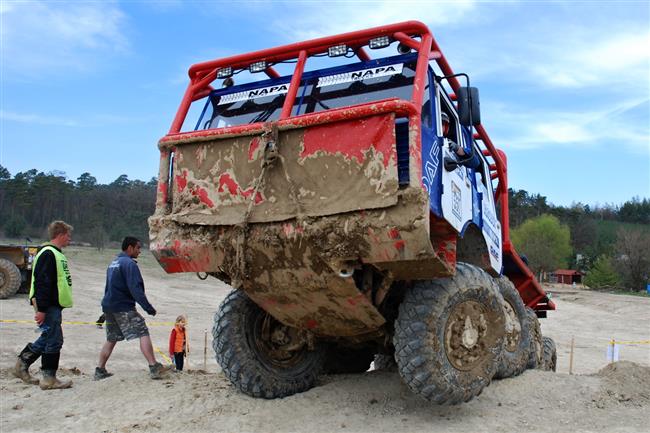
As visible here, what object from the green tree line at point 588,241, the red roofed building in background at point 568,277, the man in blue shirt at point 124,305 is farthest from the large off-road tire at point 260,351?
the red roofed building in background at point 568,277

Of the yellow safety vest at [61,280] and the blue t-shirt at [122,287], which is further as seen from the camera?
the blue t-shirt at [122,287]

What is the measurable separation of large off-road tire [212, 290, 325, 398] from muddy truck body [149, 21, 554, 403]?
0.06 ft

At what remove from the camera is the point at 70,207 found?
211 feet

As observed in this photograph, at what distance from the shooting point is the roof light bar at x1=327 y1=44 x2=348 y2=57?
17.5ft

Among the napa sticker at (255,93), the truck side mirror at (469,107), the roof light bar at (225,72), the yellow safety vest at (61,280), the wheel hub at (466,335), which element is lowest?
the wheel hub at (466,335)

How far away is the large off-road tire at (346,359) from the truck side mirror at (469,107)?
2944mm

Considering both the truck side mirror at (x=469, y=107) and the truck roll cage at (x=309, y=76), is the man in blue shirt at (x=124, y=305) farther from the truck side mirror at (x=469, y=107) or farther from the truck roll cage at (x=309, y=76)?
the truck side mirror at (x=469, y=107)

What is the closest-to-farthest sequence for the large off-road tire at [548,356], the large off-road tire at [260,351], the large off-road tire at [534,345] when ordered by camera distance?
1. the large off-road tire at [260,351]
2. the large off-road tire at [534,345]
3. the large off-road tire at [548,356]

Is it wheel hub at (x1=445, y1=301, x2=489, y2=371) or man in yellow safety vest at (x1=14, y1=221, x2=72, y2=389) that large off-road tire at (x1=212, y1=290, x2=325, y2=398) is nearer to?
wheel hub at (x1=445, y1=301, x2=489, y2=371)

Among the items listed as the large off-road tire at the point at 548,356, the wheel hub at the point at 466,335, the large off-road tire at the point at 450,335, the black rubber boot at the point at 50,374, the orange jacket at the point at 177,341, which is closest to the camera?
the large off-road tire at the point at 450,335

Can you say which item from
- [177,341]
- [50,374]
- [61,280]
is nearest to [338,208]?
[61,280]

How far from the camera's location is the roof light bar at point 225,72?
5961mm

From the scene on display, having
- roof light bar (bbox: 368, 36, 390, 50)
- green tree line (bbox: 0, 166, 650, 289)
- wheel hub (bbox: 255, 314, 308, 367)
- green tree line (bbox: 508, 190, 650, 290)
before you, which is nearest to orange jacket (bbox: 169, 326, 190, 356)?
wheel hub (bbox: 255, 314, 308, 367)

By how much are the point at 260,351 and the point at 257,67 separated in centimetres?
273
